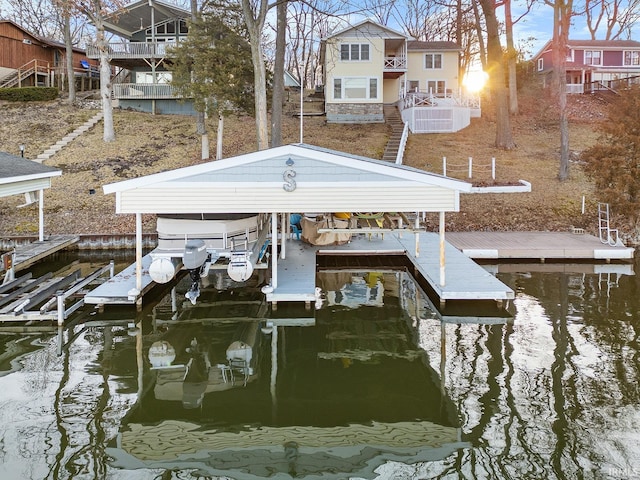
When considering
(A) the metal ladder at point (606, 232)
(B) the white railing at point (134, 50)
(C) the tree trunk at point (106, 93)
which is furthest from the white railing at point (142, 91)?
(A) the metal ladder at point (606, 232)

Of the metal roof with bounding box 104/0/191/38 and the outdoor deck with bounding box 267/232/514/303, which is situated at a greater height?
the metal roof with bounding box 104/0/191/38

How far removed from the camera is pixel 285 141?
27.4 m

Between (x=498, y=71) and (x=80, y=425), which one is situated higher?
(x=498, y=71)

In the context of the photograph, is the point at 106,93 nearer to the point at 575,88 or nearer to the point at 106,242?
the point at 106,242

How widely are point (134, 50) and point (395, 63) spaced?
50.2ft

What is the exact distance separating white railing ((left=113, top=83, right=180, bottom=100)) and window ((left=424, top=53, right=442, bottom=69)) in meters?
15.6

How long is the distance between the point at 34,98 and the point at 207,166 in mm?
26026

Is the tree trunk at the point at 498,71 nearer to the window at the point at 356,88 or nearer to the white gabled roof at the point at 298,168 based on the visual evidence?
the window at the point at 356,88

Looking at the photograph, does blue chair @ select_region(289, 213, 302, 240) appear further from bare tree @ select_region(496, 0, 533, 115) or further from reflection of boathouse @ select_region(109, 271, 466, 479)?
bare tree @ select_region(496, 0, 533, 115)

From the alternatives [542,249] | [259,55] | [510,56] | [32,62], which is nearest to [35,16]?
[32,62]

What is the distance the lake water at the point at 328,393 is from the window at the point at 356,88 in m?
21.2

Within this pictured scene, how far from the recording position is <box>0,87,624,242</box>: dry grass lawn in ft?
64.4

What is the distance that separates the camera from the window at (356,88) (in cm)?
3088

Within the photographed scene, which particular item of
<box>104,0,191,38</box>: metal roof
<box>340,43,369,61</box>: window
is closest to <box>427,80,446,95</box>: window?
<box>340,43,369,61</box>: window
